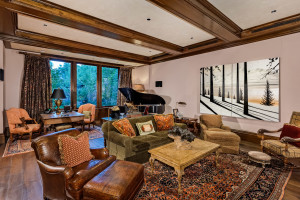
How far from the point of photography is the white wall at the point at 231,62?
357 centimetres

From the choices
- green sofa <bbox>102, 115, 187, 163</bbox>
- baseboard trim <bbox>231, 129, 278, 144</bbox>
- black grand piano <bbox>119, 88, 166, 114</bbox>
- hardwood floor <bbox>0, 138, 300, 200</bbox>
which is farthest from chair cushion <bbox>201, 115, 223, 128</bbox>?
black grand piano <bbox>119, 88, 166, 114</bbox>

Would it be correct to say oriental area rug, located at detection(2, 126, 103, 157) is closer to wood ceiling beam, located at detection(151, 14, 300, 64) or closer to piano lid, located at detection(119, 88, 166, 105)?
piano lid, located at detection(119, 88, 166, 105)

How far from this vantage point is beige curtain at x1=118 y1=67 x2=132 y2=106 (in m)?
7.75

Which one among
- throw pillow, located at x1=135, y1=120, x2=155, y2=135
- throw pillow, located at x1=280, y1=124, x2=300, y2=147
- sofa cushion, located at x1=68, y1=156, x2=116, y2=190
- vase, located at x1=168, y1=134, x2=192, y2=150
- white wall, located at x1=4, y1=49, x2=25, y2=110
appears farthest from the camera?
white wall, located at x1=4, y1=49, x2=25, y2=110

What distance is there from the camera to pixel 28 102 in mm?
5273

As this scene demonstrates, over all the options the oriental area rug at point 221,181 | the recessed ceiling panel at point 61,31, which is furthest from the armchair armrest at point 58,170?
the recessed ceiling panel at point 61,31

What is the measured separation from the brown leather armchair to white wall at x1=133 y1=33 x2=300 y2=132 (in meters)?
4.09

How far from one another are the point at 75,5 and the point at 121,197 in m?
3.20

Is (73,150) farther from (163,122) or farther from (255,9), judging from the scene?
(255,9)

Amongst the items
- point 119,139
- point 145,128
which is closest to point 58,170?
point 119,139

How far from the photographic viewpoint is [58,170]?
5.71ft

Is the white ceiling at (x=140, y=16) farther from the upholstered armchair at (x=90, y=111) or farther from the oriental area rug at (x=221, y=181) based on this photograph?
the upholstered armchair at (x=90, y=111)

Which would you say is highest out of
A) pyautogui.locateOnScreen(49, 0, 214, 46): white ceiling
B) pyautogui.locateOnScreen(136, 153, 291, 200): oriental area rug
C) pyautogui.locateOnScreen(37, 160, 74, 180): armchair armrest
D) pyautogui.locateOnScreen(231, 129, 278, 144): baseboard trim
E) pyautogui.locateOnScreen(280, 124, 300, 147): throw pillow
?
pyautogui.locateOnScreen(49, 0, 214, 46): white ceiling

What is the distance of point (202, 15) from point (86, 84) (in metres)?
5.57
